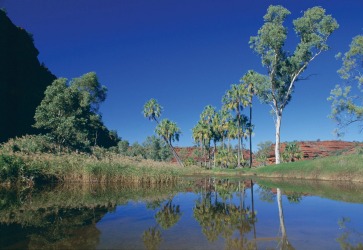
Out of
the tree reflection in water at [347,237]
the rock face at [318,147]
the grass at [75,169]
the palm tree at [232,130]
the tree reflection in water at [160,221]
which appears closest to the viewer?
the tree reflection in water at [347,237]

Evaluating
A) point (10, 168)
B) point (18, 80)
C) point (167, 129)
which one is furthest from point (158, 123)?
point (10, 168)

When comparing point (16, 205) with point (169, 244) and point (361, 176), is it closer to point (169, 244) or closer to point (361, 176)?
point (169, 244)

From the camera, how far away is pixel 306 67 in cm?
3653

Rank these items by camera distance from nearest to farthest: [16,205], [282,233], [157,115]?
[282,233] < [16,205] < [157,115]

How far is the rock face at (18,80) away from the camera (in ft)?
152

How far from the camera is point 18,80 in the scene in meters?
52.6

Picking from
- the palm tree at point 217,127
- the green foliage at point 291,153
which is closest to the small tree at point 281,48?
the palm tree at point 217,127

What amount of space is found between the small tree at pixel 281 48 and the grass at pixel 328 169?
7.20 meters

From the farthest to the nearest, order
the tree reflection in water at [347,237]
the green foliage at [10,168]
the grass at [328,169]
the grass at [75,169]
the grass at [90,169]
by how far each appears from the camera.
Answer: the grass at [328,169] < the grass at [90,169] < the grass at [75,169] < the green foliage at [10,168] < the tree reflection in water at [347,237]

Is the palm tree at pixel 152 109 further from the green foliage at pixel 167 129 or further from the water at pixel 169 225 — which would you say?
the water at pixel 169 225

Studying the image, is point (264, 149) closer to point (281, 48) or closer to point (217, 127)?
point (217, 127)

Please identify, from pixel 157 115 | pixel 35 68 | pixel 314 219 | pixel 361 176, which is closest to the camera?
pixel 314 219

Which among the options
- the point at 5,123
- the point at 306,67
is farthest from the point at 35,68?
the point at 306,67

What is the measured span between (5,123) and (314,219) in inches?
1890
